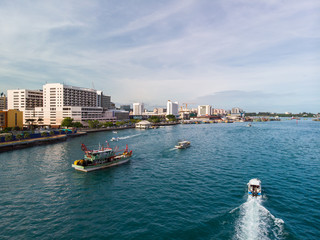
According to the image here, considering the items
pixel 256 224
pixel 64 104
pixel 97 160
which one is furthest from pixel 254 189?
pixel 64 104

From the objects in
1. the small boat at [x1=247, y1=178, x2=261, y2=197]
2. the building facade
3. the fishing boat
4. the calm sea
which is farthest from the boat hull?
the building facade

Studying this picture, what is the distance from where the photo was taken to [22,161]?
45.8m

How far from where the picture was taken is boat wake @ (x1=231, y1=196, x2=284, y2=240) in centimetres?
1783

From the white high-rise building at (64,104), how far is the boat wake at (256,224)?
131 metres

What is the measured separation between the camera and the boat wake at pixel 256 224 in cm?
1783

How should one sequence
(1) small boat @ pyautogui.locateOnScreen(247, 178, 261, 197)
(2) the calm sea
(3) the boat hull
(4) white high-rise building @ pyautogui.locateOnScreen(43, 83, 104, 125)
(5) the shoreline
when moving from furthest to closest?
(4) white high-rise building @ pyautogui.locateOnScreen(43, 83, 104, 125) < (5) the shoreline < (3) the boat hull < (1) small boat @ pyautogui.locateOnScreen(247, 178, 261, 197) < (2) the calm sea

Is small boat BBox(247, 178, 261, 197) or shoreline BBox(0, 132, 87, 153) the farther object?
shoreline BBox(0, 132, 87, 153)

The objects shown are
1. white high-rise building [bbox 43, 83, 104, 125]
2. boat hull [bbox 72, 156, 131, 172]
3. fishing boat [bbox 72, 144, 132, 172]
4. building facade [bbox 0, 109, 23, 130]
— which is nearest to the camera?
boat hull [bbox 72, 156, 131, 172]

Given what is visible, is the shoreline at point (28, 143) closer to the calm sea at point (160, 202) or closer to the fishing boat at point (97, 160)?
the calm sea at point (160, 202)

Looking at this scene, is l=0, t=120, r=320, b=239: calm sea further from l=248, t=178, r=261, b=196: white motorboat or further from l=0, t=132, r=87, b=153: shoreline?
l=0, t=132, r=87, b=153: shoreline

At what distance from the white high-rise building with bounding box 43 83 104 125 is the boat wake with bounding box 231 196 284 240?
430 ft

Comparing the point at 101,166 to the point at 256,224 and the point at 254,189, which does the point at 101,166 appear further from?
the point at 256,224

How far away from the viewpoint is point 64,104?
140 m

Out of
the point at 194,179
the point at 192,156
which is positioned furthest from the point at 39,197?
the point at 192,156
